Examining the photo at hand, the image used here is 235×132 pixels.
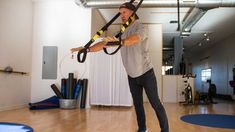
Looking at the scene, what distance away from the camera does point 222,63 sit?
1252 cm

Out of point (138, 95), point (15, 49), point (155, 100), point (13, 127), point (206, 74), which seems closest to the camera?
point (155, 100)

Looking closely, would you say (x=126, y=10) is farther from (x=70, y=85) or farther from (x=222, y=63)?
(x=222, y=63)

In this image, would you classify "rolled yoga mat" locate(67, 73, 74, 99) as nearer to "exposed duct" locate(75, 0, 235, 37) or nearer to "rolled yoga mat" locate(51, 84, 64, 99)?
"rolled yoga mat" locate(51, 84, 64, 99)

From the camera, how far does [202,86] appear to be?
1612 centimetres

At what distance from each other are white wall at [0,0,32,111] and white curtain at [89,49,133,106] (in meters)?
1.68

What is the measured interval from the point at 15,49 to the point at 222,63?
10200mm

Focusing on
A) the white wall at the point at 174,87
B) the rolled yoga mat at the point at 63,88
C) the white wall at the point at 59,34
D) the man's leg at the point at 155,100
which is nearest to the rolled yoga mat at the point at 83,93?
the white wall at the point at 59,34

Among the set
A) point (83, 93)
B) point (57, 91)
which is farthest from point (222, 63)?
point (57, 91)

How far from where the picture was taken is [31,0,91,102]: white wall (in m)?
6.38

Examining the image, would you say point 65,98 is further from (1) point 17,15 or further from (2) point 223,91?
(2) point 223,91

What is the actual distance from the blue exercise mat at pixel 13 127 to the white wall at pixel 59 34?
105 inches

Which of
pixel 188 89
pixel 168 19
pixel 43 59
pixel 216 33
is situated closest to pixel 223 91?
pixel 216 33

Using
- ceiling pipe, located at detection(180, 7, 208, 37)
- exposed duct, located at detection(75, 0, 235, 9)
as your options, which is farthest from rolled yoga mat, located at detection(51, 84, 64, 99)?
ceiling pipe, located at detection(180, 7, 208, 37)

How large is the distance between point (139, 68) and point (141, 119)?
2.00ft
